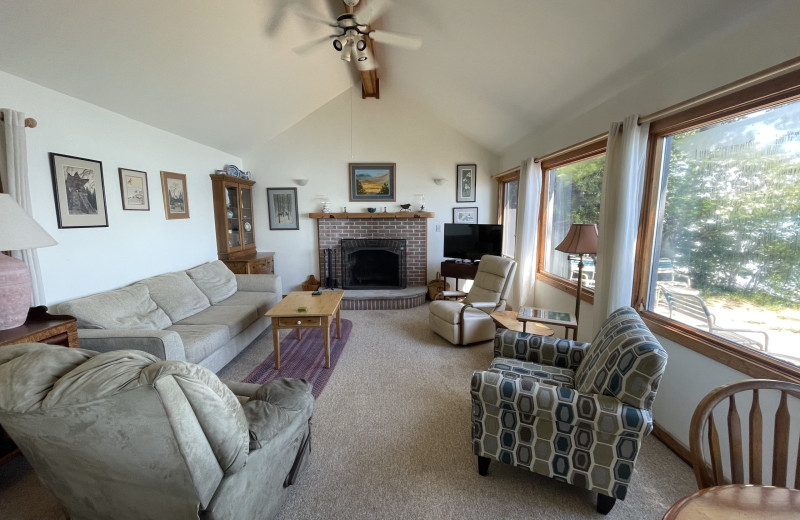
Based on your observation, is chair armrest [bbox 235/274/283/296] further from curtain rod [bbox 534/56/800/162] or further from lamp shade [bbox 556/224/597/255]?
curtain rod [bbox 534/56/800/162]

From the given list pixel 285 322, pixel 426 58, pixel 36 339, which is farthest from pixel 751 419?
pixel 426 58

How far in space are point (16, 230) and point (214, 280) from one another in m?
2.24

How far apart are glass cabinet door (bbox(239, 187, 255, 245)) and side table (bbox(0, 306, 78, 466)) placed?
3.25m

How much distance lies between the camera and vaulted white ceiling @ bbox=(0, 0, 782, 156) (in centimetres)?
193

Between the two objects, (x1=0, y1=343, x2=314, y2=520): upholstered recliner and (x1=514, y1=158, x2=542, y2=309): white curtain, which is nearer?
(x1=0, y1=343, x2=314, y2=520): upholstered recliner

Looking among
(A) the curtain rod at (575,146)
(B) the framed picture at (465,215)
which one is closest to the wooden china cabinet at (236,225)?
(B) the framed picture at (465,215)

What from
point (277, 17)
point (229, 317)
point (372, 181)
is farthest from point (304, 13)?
point (229, 317)

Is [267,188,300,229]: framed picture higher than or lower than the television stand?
higher

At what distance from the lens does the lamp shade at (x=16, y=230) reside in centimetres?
171

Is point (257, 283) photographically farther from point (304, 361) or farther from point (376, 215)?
point (376, 215)

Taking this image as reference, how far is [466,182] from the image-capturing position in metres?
5.58

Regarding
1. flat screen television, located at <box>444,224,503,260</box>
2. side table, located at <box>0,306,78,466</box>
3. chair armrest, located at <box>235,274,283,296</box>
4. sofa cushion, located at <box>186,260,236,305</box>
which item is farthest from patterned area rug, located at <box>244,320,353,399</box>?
flat screen television, located at <box>444,224,503,260</box>

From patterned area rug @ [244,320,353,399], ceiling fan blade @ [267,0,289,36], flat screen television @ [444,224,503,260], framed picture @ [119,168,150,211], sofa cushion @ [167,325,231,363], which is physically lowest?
patterned area rug @ [244,320,353,399]

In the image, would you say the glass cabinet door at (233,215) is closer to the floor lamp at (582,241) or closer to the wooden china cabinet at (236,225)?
the wooden china cabinet at (236,225)
